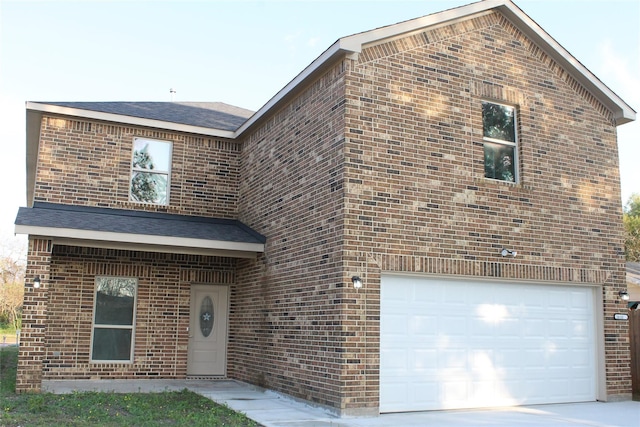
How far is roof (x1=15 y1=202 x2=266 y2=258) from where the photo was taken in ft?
37.2

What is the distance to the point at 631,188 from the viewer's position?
45.0m

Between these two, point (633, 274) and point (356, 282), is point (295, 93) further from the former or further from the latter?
point (633, 274)

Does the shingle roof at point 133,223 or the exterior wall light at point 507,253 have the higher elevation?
the shingle roof at point 133,223

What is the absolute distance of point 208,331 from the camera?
563 inches

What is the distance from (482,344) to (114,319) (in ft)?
25.6

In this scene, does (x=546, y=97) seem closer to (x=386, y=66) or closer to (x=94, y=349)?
(x=386, y=66)

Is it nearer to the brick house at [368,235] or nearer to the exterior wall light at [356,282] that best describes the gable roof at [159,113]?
the brick house at [368,235]

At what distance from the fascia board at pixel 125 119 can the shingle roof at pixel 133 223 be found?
2013 millimetres

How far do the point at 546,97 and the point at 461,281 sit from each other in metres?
4.18

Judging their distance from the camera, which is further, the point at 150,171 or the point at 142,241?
the point at 150,171

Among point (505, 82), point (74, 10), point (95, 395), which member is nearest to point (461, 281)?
point (505, 82)

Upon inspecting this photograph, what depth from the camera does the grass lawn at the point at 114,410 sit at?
820 cm

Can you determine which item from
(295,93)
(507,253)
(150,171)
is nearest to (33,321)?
(150,171)

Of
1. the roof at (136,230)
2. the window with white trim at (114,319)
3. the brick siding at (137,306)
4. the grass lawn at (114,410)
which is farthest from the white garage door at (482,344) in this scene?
the window with white trim at (114,319)
